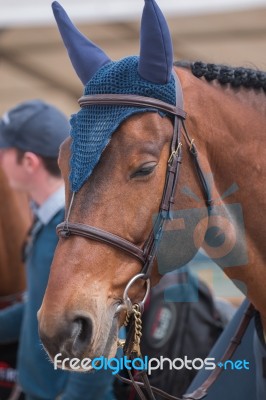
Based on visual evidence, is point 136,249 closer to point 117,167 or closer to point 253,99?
point 117,167

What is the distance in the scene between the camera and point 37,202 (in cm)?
344

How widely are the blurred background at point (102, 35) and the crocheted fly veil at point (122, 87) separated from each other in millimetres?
3880

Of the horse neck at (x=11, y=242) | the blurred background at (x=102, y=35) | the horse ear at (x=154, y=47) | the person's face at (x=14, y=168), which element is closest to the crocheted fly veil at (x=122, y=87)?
the horse ear at (x=154, y=47)

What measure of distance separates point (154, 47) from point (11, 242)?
248cm

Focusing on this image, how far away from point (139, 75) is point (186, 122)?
184mm

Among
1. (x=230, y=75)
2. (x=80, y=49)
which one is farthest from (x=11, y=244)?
(x=230, y=75)

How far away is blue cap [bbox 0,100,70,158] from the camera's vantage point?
134 inches

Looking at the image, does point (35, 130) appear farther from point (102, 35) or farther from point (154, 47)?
point (102, 35)

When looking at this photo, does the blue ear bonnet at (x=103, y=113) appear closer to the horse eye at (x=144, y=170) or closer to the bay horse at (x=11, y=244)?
the horse eye at (x=144, y=170)

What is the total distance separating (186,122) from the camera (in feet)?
6.77

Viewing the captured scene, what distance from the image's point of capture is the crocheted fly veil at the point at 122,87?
76.7 inches

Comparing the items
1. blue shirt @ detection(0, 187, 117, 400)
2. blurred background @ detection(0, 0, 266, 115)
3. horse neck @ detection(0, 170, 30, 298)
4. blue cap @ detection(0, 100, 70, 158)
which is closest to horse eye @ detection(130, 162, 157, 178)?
blue shirt @ detection(0, 187, 117, 400)

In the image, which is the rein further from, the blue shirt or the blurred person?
the blurred person

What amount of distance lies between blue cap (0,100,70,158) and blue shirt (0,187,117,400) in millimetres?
231
